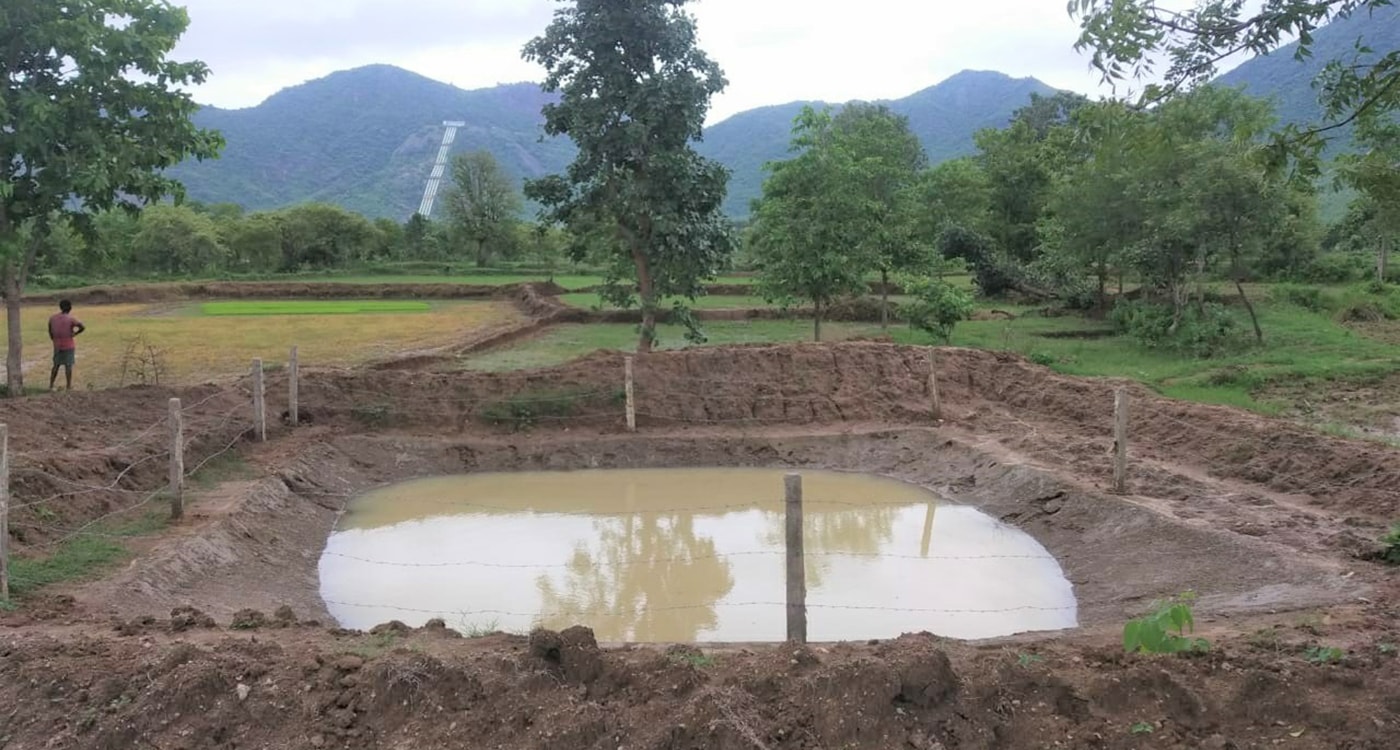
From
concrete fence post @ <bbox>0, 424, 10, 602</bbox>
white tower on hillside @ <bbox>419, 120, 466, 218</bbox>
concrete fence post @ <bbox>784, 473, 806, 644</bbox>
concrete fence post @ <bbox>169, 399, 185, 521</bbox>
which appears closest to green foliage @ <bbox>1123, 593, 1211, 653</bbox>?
concrete fence post @ <bbox>784, 473, 806, 644</bbox>

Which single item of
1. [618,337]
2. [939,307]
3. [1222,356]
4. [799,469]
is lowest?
[799,469]

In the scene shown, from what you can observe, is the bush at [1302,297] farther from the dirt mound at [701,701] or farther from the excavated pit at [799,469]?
the dirt mound at [701,701]

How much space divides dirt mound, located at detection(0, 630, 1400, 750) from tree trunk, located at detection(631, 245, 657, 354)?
1219 cm

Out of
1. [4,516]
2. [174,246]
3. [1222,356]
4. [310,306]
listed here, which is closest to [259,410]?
[4,516]

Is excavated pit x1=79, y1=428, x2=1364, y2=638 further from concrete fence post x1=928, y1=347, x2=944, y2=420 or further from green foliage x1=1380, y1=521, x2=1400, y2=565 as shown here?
concrete fence post x1=928, y1=347, x2=944, y2=420

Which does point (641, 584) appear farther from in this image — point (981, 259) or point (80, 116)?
point (981, 259)

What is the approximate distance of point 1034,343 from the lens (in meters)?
22.3

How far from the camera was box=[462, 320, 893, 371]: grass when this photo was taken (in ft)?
67.3

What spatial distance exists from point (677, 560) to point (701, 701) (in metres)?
5.64

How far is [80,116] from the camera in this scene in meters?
13.4

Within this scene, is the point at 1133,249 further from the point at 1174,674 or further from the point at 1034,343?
the point at 1174,674

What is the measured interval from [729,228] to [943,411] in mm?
4925

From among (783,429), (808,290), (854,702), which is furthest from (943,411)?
(854,702)

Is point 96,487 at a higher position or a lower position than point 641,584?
higher
